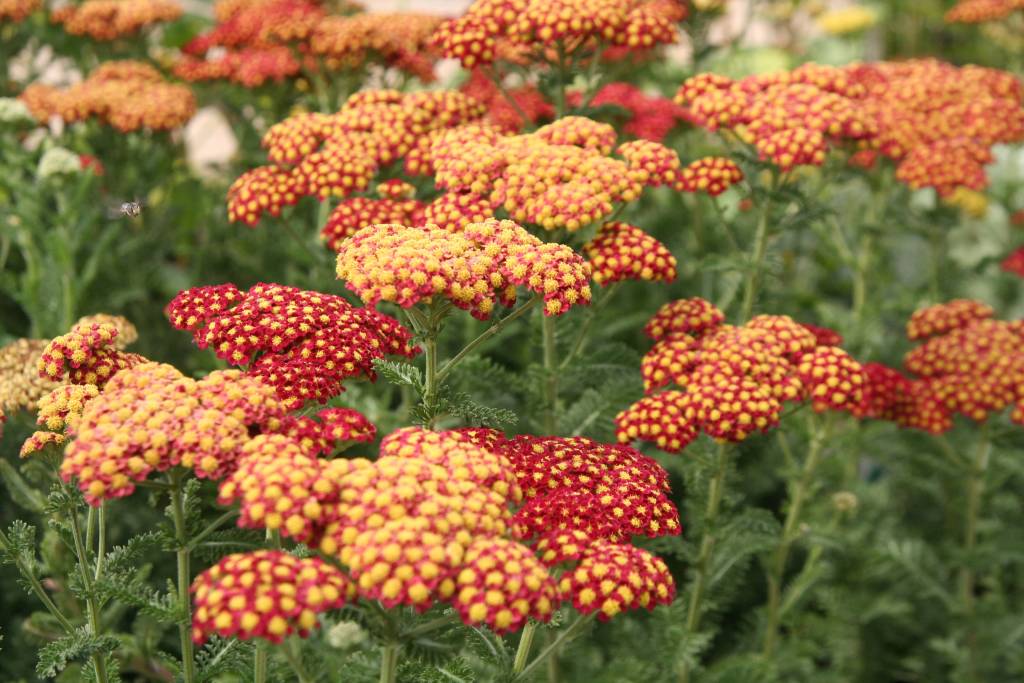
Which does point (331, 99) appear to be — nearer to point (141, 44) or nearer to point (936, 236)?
point (141, 44)

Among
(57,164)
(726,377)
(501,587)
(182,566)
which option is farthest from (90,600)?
(57,164)

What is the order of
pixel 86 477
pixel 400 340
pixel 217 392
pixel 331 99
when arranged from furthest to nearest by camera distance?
pixel 331 99, pixel 400 340, pixel 217 392, pixel 86 477

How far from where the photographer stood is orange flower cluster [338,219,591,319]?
10.2 ft

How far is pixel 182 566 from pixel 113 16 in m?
4.41

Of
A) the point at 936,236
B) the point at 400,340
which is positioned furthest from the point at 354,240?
the point at 936,236

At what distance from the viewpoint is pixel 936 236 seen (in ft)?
19.9

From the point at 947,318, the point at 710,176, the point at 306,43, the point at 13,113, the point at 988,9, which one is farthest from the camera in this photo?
the point at 988,9

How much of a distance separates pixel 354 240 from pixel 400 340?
1.35 ft

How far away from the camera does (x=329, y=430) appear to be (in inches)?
117

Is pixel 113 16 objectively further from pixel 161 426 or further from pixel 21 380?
pixel 161 426

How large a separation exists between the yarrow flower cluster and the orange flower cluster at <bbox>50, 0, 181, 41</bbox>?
434cm

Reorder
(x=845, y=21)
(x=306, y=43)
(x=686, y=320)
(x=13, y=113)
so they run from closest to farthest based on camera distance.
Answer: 1. (x=686, y=320)
2. (x=13, y=113)
3. (x=306, y=43)
4. (x=845, y=21)

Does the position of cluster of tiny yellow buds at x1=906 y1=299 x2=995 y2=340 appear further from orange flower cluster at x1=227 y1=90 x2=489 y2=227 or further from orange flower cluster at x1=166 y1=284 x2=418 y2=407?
orange flower cluster at x1=166 y1=284 x2=418 y2=407

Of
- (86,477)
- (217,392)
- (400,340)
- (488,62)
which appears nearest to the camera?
(86,477)
